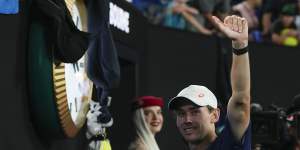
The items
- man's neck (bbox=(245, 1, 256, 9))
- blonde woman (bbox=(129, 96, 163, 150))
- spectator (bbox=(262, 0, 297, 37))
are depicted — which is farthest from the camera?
spectator (bbox=(262, 0, 297, 37))

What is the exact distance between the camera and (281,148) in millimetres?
4922

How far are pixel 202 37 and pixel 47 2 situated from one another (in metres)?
3.57

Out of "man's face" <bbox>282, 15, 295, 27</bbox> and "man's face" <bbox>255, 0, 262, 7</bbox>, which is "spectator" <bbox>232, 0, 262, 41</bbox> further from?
"man's face" <bbox>282, 15, 295, 27</bbox>

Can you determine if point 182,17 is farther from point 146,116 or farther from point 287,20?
point 146,116

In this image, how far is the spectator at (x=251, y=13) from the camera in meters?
8.44

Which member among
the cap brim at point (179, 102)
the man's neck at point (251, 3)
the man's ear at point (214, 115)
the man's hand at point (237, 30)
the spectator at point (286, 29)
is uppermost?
the man's neck at point (251, 3)

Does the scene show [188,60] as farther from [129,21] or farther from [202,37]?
[129,21]

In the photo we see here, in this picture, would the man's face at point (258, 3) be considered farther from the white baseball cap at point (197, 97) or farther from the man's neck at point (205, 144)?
the man's neck at point (205, 144)

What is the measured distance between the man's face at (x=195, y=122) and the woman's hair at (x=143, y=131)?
209cm

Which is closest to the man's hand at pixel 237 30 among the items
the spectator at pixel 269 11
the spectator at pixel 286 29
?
the spectator at pixel 286 29

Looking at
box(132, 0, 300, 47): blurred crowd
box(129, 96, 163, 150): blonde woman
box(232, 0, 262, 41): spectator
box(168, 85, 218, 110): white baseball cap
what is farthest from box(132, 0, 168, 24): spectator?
box(168, 85, 218, 110): white baseball cap

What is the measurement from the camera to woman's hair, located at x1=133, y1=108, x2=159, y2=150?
5707 mm

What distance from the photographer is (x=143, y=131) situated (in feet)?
19.0

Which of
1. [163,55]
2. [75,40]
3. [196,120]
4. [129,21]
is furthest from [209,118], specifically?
[163,55]
